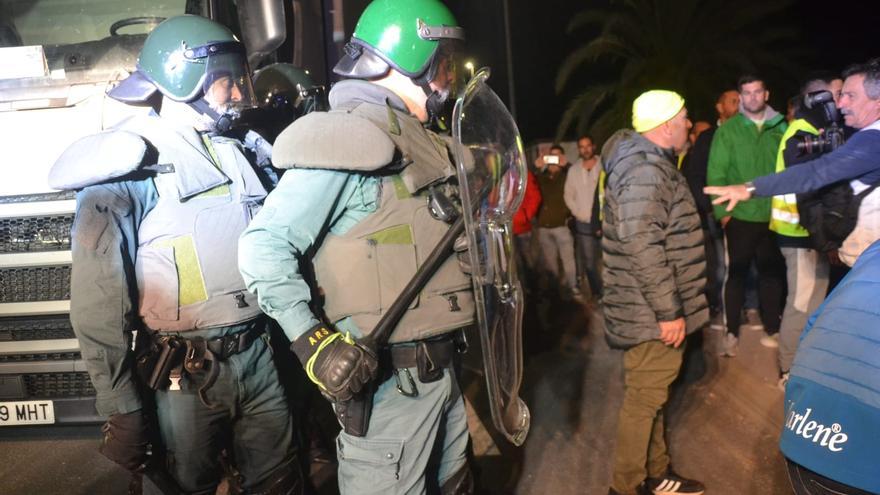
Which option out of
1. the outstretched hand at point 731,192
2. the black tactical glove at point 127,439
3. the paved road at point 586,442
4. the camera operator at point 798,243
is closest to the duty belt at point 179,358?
the black tactical glove at point 127,439

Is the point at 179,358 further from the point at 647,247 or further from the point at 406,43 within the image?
the point at 647,247

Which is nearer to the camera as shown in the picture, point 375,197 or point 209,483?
point 375,197

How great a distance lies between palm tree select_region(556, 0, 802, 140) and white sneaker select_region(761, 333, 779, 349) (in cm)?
930

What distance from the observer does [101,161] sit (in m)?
2.58

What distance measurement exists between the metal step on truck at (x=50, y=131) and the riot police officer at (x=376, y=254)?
6.73 feet

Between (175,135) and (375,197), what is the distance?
1158 millimetres

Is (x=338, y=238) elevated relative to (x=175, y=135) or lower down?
lower down

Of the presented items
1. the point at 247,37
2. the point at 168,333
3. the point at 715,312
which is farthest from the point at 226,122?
the point at 715,312

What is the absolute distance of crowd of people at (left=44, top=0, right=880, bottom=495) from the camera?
78.2 inches

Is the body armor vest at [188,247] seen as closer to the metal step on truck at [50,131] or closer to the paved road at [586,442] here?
the metal step on truck at [50,131]

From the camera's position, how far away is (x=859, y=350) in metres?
1.65

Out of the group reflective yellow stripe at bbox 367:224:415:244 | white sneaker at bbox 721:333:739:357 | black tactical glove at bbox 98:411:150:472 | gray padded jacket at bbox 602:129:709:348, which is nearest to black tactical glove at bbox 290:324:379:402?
reflective yellow stripe at bbox 367:224:415:244

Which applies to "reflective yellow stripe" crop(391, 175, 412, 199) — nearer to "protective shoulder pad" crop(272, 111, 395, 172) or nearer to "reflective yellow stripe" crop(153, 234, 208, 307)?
"protective shoulder pad" crop(272, 111, 395, 172)

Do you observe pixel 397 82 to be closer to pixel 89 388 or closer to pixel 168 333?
pixel 168 333
